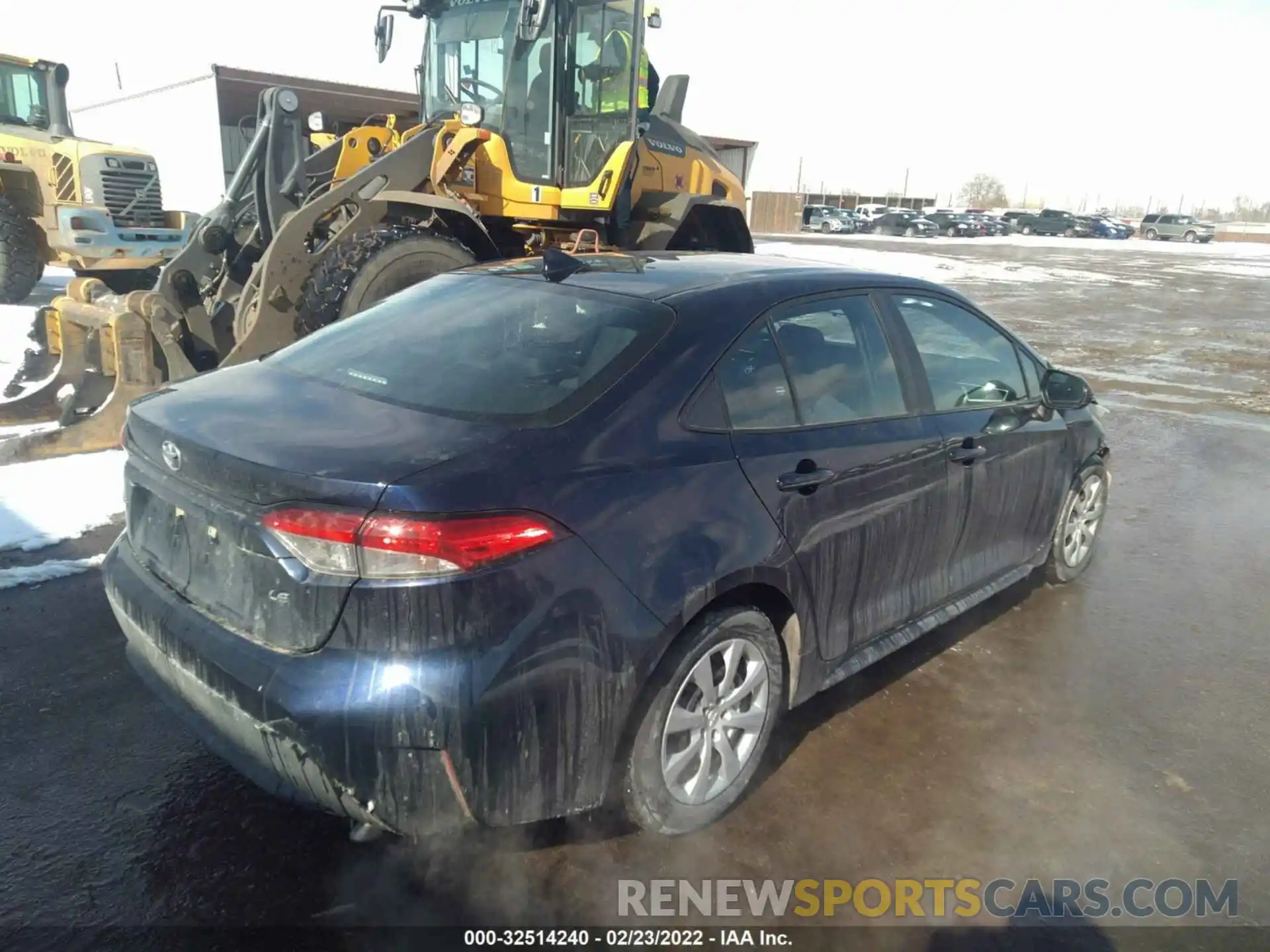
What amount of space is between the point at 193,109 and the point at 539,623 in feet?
81.0

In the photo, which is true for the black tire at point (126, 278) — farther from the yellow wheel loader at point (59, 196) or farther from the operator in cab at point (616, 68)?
the operator in cab at point (616, 68)

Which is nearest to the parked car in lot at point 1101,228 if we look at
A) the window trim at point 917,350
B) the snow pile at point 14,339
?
the snow pile at point 14,339

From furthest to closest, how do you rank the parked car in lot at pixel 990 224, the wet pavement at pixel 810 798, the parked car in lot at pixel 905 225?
the parked car in lot at pixel 990 224 → the parked car in lot at pixel 905 225 → the wet pavement at pixel 810 798

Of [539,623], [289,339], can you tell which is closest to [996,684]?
[539,623]

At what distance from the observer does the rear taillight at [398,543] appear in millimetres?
2084

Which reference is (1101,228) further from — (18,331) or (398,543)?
(398,543)

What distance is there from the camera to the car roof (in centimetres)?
307

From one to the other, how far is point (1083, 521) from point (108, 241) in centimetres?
1269

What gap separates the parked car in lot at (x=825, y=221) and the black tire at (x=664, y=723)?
52.3 meters

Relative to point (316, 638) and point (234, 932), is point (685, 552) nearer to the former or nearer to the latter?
point (316, 638)

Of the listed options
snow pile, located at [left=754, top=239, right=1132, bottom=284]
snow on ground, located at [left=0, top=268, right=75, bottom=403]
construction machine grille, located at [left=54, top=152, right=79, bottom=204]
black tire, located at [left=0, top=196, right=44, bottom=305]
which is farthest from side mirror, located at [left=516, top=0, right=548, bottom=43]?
snow pile, located at [left=754, top=239, right=1132, bottom=284]

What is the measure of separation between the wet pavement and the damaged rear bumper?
42 cm

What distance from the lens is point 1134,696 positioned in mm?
3654

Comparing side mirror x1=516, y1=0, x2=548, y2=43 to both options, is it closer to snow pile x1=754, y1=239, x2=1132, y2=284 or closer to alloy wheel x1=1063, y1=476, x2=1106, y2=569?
alloy wheel x1=1063, y1=476, x2=1106, y2=569
